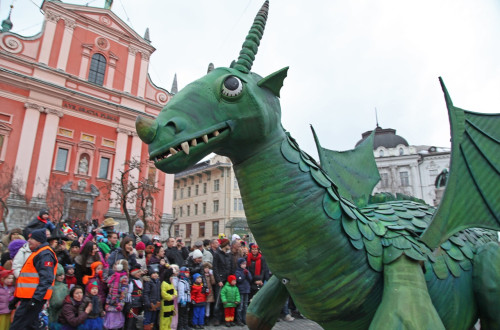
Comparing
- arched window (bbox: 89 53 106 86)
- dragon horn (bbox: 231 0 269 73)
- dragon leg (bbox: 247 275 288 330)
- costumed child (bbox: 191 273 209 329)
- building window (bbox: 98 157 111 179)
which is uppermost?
arched window (bbox: 89 53 106 86)

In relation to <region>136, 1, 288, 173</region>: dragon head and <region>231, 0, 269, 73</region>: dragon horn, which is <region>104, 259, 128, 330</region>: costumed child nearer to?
<region>136, 1, 288, 173</region>: dragon head

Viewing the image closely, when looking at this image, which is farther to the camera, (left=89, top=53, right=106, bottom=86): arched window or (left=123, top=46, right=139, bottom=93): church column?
(left=123, top=46, right=139, bottom=93): church column

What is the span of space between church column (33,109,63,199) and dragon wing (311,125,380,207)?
20.5m

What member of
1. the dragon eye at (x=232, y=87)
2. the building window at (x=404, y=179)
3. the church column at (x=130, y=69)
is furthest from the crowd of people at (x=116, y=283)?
the building window at (x=404, y=179)

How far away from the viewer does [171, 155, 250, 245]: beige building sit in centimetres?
3588

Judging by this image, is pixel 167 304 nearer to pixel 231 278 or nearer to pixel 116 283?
pixel 116 283

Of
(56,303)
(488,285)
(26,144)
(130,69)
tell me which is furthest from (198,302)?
(130,69)

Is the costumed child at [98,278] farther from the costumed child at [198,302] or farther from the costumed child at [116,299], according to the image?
the costumed child at [198,302]

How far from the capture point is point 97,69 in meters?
23.3

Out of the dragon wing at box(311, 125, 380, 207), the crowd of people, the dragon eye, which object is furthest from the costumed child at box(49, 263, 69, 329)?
the dragon eye

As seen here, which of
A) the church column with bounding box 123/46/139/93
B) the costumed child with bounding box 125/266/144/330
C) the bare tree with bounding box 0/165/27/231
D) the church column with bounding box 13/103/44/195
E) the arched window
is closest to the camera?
the costumed child with bounding box 125/266/144/330

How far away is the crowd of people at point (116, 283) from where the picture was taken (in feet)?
13.2

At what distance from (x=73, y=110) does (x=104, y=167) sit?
13.5ft

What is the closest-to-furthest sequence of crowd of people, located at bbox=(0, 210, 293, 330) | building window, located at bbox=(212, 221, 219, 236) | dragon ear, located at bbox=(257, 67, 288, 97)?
1. dragon ear, located at bbox=(257, 67, 288, 97)
2. crowd of people, located at bbox=(0, 210, 293, 330)
3. building window, located at bbox=(212, 221, 219, 236)
